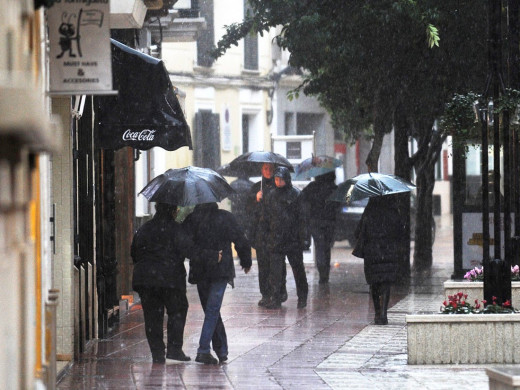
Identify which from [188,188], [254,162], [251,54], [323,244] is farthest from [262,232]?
[251,54]

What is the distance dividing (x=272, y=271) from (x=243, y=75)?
2131 cm

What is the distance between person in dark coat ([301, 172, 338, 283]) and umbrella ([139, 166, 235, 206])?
29.0ft

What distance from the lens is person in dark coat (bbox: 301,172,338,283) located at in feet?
71.6

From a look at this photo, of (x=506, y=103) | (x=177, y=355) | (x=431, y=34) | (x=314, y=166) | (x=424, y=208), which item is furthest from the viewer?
(x=424, y=208)

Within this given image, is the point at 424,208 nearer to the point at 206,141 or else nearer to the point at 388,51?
the point at 388,51

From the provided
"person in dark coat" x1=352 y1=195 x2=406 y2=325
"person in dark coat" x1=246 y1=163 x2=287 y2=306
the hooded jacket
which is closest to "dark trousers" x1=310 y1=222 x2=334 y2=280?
"person in dark coat" x1=246 y1=163 x2=287 y2=306

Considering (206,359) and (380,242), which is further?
(380,242)

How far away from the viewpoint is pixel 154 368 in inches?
465

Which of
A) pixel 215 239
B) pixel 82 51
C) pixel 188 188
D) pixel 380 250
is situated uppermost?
pixel 82 51

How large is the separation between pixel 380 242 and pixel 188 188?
391cm

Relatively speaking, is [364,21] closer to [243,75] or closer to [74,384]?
[74,384]

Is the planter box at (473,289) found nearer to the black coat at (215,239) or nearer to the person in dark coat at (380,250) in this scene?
the person in dark coat at (380,250)

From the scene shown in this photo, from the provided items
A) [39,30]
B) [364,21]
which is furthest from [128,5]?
[364,21]

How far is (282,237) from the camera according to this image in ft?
57.6
